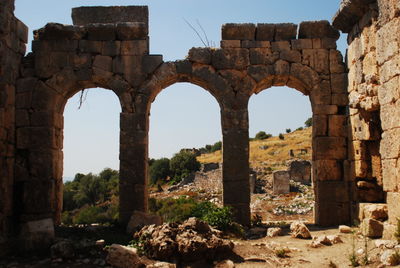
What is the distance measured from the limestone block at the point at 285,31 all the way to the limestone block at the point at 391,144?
375 centimetres

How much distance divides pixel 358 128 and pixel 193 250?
486cm

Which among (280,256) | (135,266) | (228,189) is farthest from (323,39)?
(135,266)

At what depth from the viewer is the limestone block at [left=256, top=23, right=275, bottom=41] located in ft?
30.6

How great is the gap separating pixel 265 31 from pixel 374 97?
322 centimetres

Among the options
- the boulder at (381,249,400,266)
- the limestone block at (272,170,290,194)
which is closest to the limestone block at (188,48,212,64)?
the boulder at (381,249,400,266)

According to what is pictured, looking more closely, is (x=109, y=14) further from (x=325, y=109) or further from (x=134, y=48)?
(x=325, y=109)

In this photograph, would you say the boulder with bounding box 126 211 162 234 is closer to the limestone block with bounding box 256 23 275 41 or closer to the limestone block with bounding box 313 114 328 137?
the limestone block with bounding box 313 114 328 137

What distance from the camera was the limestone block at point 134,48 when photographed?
358 inches

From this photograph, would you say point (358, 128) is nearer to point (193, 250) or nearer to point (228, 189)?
point (228, 189)

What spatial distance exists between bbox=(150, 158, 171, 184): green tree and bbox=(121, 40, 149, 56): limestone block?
74.8 feet

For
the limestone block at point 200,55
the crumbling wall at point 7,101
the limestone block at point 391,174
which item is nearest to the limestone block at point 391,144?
the limestone block at point 391,174

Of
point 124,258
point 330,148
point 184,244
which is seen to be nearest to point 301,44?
point 330,148

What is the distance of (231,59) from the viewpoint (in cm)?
920

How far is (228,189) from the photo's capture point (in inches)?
346
